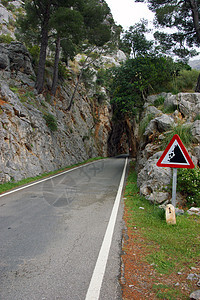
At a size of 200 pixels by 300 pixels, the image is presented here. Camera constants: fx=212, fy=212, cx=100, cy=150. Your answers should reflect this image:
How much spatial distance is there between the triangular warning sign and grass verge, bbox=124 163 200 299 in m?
1.35

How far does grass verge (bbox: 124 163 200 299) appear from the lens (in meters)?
3.25

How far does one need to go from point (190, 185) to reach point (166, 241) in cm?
262

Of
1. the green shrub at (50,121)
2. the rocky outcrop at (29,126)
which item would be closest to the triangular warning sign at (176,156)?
the rocky outcrop at (29,126)

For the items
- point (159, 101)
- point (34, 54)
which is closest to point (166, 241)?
point (159, 101)

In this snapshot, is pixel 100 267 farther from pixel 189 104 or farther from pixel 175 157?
pixel 189 104

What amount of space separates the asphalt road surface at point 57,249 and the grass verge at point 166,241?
54 cm

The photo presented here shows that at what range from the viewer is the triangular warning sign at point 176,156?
517cm

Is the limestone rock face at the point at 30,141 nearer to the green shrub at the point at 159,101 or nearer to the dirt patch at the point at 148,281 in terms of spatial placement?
the dirt patch at the point at 148,281

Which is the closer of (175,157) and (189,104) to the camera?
(175,157)

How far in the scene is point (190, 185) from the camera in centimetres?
631

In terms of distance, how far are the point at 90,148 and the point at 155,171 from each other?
2333 centimetres

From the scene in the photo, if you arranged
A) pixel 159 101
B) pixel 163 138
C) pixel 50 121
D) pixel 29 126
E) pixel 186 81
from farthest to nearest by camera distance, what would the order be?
pixel 50 121 < pixel 186 81 < pixel 29 126 < pixel 159 101 < pixel 163 138

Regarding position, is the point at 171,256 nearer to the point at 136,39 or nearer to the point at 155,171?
the point at 155,171

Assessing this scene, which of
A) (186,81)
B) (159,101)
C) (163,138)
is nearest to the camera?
(163,138)
